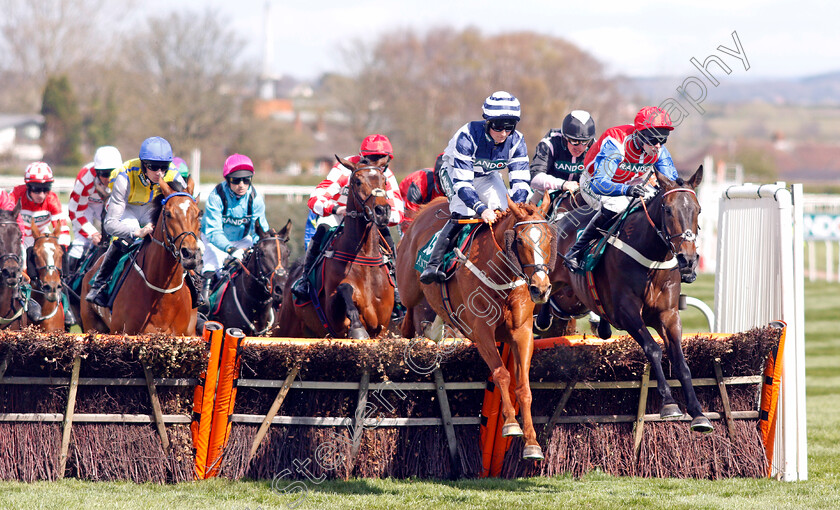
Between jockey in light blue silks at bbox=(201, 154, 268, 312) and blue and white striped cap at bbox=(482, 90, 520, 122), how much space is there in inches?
104

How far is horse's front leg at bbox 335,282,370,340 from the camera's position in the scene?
23.0 feet

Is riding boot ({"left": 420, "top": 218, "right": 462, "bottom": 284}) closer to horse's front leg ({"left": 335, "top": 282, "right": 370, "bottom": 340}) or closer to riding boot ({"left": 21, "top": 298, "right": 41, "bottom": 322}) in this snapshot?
horse's front leg ({"left": 335, "top": 282, "right": 370, "bottom": 340})

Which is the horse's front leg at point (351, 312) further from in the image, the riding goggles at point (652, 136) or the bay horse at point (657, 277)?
the riding goggles at point (652, 136)

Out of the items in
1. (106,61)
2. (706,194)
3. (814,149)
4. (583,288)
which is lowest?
(583,288)

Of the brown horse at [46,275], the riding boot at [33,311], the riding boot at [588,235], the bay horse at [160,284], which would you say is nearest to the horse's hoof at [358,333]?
the bay horse at [160,284]

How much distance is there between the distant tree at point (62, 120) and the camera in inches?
1374

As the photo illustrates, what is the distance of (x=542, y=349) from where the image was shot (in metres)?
6.18

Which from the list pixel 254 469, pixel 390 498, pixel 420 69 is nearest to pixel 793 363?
pixel 390 498

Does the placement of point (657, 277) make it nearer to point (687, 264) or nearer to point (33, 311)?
point (687, 264)

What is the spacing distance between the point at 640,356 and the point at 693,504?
3.69 feet

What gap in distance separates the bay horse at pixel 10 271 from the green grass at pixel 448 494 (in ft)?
9.78

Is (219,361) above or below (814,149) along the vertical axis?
below

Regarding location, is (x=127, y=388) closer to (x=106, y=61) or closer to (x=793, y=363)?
(x=793, y=363)

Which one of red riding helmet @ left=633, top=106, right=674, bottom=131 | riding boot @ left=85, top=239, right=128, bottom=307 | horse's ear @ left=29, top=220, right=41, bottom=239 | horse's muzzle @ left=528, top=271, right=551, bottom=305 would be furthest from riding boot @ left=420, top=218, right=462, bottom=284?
horse's ear @ left=29, top=220, right=41, bottom=239
